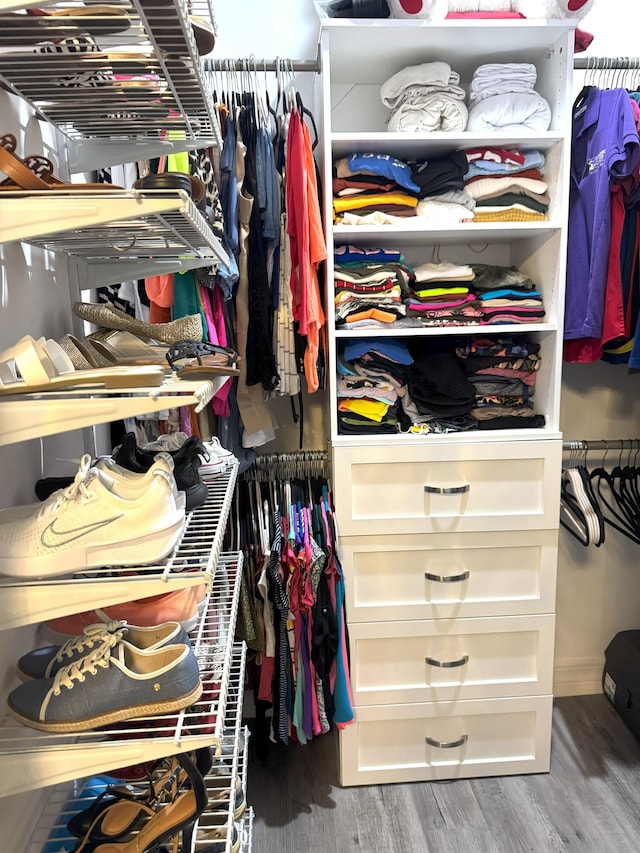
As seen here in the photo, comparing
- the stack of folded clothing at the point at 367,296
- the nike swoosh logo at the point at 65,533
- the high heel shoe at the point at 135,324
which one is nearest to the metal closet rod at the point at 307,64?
the stack of folded clothing at the point at 367,296

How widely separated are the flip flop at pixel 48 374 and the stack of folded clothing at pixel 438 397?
1.19m

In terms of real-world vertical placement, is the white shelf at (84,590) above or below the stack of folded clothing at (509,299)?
below

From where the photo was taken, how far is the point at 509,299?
6.54 feet

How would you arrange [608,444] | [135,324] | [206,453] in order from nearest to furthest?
[135,324], [206,453], [608,444]

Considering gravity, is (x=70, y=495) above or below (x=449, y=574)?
above

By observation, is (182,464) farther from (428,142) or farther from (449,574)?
(428,142)

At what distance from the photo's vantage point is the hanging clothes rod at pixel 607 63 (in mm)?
1972

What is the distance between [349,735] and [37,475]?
1.33m

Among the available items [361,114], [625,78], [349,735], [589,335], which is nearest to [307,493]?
[349,735]

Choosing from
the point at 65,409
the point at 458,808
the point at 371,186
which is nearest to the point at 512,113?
the point at 371,186

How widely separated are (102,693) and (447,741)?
4.76 feet

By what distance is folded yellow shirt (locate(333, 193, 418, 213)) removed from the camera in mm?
1875

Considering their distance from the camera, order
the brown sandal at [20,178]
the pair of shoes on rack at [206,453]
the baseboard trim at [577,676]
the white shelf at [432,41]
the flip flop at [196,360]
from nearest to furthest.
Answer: the brown sandal at [20,178], the flip flop at [196,360], the pair of shoes on rack at [206,453], the white shelf at [432,41], the baseboard trim at [577,676]

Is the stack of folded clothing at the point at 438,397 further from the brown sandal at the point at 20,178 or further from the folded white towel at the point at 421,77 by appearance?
the brown sandal at the point at 20,178
